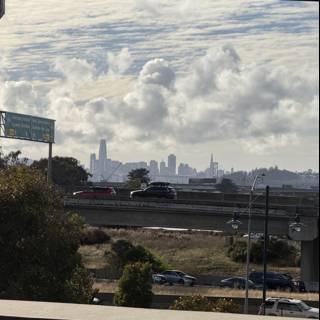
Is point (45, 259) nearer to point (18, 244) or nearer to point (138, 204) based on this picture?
point (18, 244)

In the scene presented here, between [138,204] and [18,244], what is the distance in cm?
3768

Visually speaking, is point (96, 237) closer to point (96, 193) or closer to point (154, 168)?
point (96, 193)

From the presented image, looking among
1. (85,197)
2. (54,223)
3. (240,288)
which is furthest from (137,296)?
(85,197)

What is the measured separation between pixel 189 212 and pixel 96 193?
8.44m

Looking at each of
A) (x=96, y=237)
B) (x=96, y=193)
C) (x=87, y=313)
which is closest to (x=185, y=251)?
(x=96, y=237)

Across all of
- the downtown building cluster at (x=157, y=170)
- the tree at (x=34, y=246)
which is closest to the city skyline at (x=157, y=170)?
the downtown building cluster at (x=157, y=170)

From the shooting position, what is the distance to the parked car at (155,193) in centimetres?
5522

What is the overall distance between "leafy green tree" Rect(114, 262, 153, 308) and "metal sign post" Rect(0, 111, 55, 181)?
33544 millimetres

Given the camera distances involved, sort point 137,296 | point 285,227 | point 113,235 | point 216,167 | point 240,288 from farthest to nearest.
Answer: point 216,167
point 113,235
point 285,227
point 240,288
point 137,296

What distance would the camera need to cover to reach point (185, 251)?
215 ft

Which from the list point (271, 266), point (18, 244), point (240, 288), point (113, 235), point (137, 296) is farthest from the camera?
point (113, 235)

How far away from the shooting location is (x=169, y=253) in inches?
2532

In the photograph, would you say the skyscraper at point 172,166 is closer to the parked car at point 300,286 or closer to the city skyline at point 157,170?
the city skyline at point 157,170

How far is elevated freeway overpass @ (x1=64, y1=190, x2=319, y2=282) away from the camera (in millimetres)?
49750
